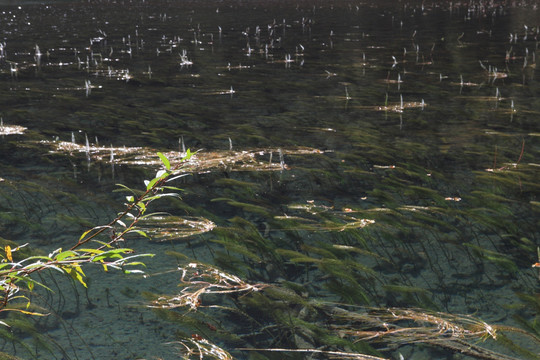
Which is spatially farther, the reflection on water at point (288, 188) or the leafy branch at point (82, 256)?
the reflection on water at point (288, 188)

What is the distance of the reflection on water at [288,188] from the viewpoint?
3363 mm

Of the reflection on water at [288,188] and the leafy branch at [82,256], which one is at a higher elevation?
the leafy branch at [82,256]

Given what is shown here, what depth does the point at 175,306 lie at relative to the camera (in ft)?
11.2

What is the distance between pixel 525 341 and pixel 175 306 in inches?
71.5

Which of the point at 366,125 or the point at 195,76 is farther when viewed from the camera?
A: the point at 195,76

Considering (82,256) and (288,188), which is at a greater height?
(82,256)

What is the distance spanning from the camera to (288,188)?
5277 mm

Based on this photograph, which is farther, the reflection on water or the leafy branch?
the reflection on water

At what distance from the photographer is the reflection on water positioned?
336 centimetres

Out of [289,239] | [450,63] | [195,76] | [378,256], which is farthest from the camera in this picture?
[450,63]

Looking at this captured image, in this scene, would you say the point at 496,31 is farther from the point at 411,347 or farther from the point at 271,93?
the point at 411,347

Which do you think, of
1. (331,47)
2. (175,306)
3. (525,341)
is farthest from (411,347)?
(331,47)

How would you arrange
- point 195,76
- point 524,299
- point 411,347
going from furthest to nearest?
point 195,76 → point 524,299 → point 411,347

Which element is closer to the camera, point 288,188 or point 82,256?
point 82,256
